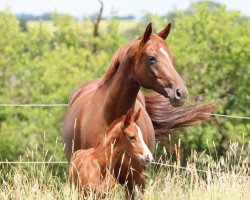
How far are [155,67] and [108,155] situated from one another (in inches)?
29.8

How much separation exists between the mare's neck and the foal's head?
1.32 ft

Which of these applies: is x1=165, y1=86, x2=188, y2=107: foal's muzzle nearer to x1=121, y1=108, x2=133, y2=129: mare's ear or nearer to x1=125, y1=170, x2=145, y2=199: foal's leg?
x1=121, y1=108, x2=133, y2=129: mare's ear

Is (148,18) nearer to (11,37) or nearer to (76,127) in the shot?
(11,37)

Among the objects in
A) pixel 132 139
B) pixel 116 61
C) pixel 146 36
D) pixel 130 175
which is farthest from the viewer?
pixel 116 61

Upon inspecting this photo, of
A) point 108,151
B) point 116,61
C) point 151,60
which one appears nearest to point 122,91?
point 116,61

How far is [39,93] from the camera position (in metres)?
22.8

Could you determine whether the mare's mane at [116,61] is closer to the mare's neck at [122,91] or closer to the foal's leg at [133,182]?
the mare's neck at [122,91]

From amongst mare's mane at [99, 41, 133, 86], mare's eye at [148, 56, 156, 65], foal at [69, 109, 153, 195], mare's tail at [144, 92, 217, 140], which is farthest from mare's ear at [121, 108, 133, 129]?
mare's tail at [144, 92, 217, 140]

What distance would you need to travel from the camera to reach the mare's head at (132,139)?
6.32 meters

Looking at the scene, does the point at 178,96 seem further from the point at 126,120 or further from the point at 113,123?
the point at 113,123

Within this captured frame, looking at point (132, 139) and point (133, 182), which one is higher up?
point (132, 139)

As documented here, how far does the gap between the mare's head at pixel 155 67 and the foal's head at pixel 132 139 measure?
0.93ft

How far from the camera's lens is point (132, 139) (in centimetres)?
641

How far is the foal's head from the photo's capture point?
6320 millimetres
